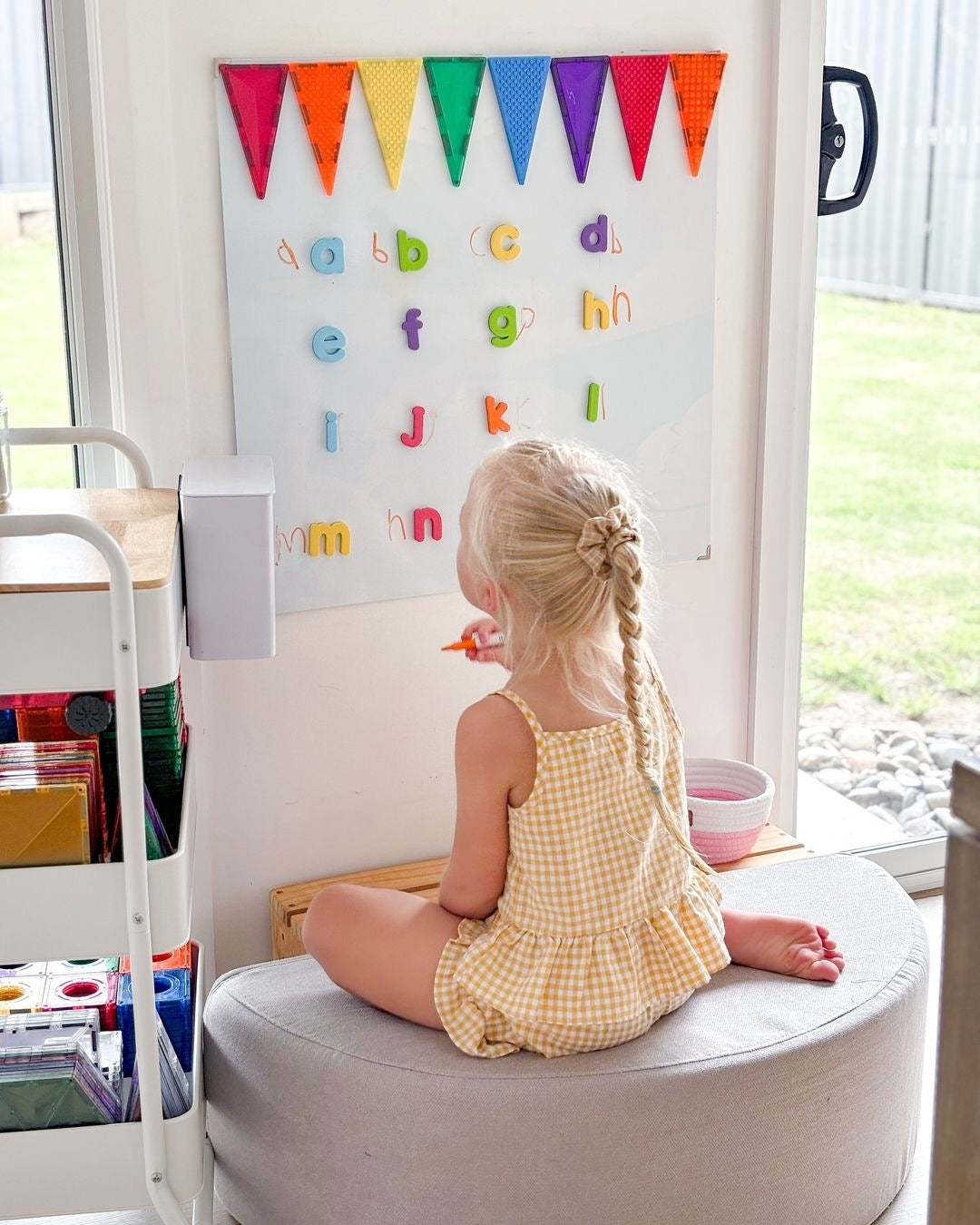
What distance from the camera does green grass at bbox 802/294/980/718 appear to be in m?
2.30

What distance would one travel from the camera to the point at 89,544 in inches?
54.5

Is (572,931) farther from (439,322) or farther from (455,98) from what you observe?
(455,98)

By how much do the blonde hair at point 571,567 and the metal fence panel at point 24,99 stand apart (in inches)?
29.1

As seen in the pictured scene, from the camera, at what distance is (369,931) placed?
160 centimetres

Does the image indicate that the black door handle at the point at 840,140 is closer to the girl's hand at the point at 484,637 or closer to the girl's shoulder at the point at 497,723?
the girl's hand at the point at 484,637

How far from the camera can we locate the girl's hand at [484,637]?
1.65 m

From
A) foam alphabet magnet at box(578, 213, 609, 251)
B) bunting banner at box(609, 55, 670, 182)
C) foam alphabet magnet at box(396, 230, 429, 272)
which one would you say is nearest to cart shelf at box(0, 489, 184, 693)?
foam alphabet magnet at box(396, 230, 429, 272)

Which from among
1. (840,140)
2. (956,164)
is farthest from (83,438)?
(956,164)

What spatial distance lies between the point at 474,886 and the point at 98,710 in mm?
494

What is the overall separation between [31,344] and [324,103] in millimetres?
506

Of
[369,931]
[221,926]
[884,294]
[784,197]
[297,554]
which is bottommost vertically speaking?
[221,926]

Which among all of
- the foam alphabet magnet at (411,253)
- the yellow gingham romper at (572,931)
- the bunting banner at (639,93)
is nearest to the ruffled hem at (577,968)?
the yellow gingham romper at (572,931)

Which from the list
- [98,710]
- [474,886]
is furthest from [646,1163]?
[98,710]

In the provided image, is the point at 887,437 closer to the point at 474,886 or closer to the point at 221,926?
the point at 474,886
